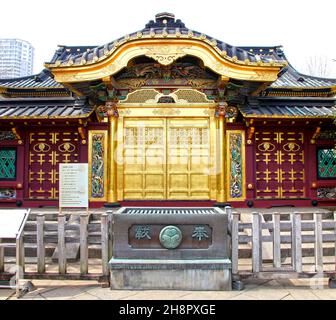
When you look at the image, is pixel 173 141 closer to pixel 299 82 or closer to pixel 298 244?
pixel 298 244

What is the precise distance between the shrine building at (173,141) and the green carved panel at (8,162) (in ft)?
0.11

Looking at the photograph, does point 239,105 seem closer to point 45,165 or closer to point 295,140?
point 295,140

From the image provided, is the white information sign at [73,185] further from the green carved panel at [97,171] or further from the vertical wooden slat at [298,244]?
the vertical wooden slat at [298,244]

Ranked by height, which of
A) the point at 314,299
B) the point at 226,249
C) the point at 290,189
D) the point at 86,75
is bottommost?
the point at 314,299

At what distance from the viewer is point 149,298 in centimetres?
451

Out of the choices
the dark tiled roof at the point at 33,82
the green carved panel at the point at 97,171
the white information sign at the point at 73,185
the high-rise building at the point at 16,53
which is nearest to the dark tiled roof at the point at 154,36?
the dark tiled roof at the point at 33,82

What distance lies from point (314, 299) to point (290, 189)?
5525mm

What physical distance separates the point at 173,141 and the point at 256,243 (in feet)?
16.2

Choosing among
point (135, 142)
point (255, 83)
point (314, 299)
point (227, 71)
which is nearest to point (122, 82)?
point (135, 142)

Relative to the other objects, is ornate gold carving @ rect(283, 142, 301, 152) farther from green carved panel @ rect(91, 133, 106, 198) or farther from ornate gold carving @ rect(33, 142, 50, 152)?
ornate gold carving @ rect(33, 142, 50, 152)

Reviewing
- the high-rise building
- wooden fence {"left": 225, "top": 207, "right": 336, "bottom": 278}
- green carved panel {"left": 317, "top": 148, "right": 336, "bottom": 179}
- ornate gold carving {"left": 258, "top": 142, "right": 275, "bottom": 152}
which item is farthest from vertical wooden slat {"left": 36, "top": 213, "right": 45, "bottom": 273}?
the high-rise building

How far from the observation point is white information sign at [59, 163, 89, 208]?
670cm

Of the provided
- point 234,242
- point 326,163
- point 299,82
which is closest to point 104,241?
point 234,242

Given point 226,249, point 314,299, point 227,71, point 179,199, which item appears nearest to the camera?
point 314,299
